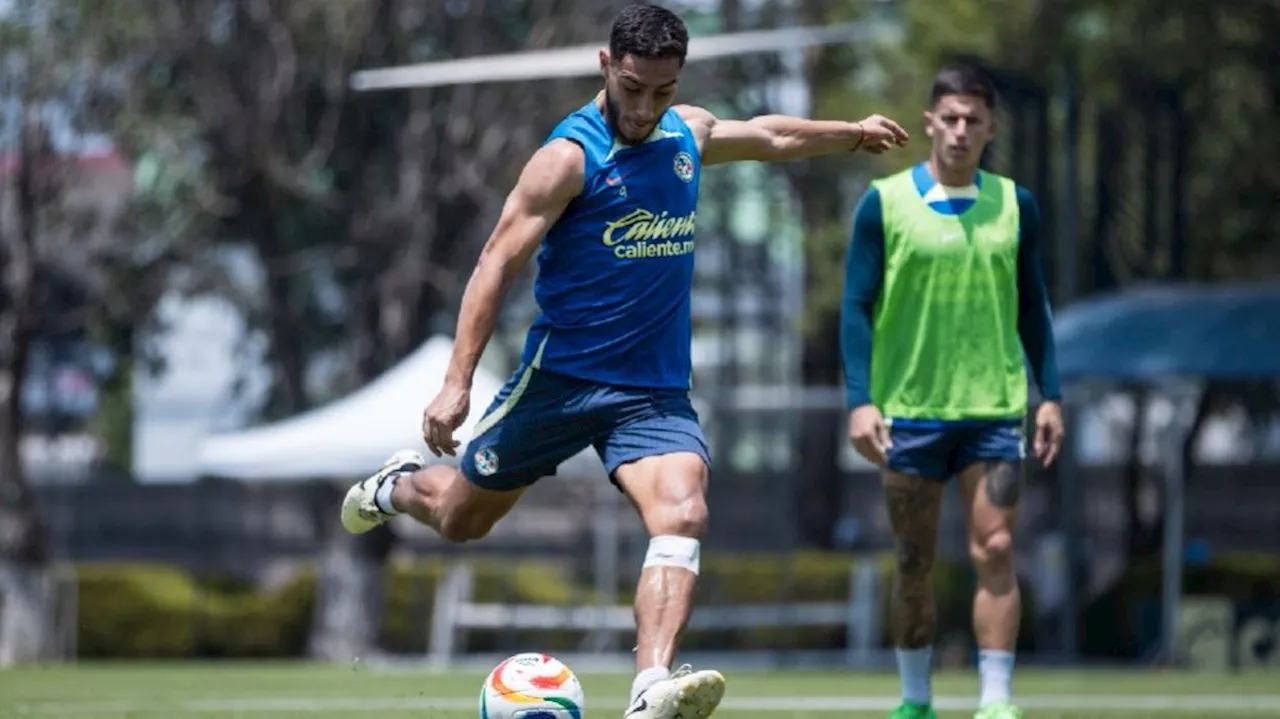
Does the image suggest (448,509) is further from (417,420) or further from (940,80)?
(417,420)

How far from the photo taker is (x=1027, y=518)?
3712 cm

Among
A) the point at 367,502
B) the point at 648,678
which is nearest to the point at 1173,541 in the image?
the point at 367,502

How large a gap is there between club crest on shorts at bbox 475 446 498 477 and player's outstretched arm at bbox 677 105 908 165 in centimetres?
126

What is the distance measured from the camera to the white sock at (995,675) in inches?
370

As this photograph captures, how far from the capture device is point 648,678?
7527 millimetres

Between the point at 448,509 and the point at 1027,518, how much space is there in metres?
29.0

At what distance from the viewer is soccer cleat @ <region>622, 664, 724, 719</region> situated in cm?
733

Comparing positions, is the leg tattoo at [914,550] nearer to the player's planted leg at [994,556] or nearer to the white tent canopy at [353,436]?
the player's planted leg at [994,556]

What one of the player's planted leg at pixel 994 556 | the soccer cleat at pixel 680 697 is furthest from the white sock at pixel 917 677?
Result: the soccer cleat at pixel 680 697

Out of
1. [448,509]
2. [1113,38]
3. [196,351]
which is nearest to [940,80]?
[448,509]

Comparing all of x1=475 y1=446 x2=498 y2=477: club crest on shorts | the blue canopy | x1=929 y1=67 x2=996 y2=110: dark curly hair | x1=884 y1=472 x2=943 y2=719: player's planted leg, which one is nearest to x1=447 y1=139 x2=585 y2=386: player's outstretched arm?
x1=475 y1=446 x2=498 y2=477: club crest on shorts

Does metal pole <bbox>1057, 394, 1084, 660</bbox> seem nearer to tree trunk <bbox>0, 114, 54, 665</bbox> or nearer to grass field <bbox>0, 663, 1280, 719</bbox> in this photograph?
grass field <bbox>0, 663, 1280, 719</bbox>

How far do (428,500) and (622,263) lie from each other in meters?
1.46

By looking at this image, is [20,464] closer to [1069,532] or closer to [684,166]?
[1069,532]
